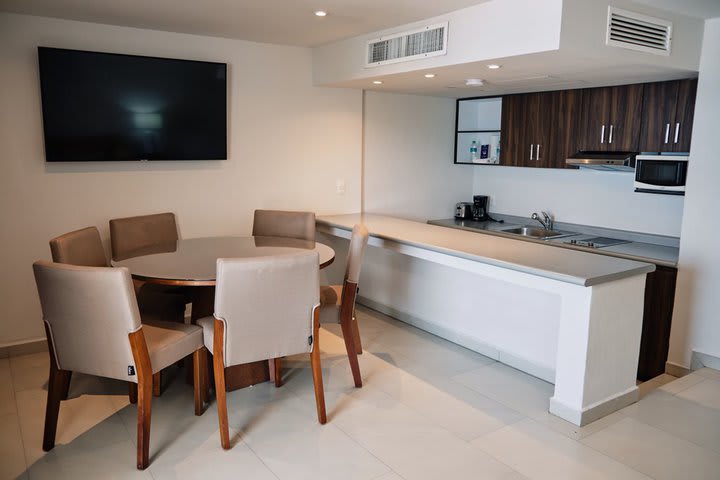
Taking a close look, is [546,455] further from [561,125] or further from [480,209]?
[480,209]

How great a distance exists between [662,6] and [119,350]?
3367 millimetres

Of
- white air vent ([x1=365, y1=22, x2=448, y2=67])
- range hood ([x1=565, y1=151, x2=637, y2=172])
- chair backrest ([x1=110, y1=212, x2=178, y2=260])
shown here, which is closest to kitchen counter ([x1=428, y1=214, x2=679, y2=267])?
range hood ([x1=565, y1=151, x2=637, y2=172])

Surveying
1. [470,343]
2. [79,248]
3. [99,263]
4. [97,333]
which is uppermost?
[79,248]

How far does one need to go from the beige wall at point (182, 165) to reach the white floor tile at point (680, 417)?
2.87 metres

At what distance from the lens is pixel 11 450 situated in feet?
8.51

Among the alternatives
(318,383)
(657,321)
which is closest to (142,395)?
(318,383)

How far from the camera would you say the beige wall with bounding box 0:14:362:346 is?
3.57 meters

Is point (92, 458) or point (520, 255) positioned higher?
point (520, 255)

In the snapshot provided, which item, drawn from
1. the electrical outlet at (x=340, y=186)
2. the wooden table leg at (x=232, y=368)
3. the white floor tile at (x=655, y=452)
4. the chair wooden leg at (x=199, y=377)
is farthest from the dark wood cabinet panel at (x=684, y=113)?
the chair wooden leg at (x=199, y=377)

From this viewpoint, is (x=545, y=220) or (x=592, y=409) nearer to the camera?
(x=592, y=409)

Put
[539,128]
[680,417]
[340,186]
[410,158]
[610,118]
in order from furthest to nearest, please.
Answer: [410,158], [340,186], [539,128], [610,118], [680,417]

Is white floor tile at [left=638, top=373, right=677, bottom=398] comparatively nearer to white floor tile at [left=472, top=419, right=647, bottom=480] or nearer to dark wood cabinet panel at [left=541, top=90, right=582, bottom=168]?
white floor tile at [left=472, top=419, right=647, bottom=480]

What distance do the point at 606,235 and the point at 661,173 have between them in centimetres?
96

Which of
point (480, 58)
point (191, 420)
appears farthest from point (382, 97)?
point (191, 420)
